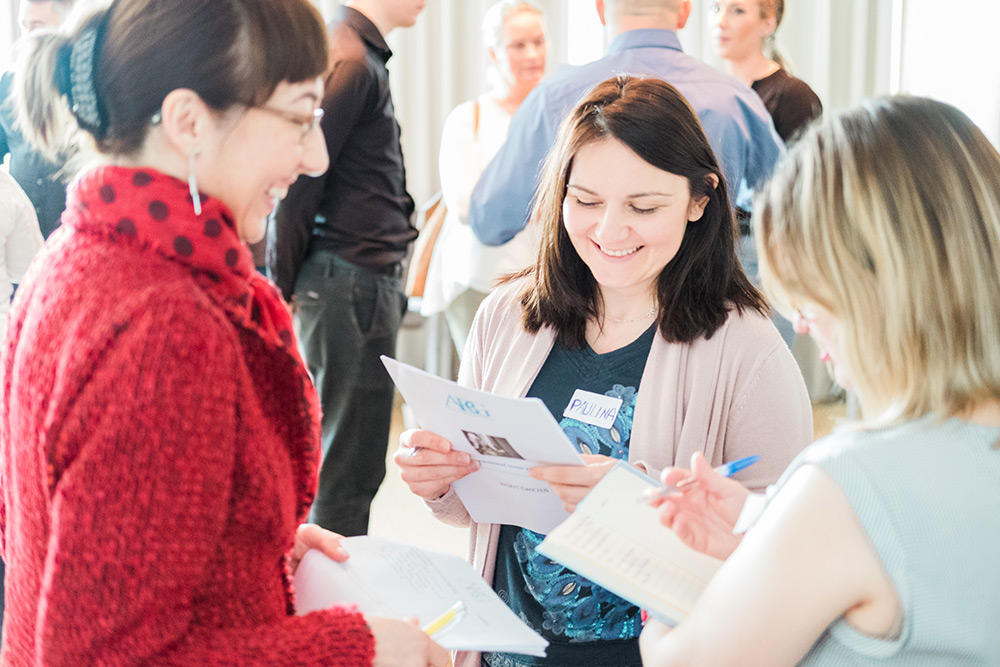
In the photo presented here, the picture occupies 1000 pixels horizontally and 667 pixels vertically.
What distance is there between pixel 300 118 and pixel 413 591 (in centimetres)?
59

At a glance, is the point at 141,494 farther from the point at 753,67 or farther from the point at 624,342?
the point at 753,67

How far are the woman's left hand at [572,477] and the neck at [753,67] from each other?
8.12ft

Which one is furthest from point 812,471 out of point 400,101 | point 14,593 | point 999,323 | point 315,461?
point 400,101

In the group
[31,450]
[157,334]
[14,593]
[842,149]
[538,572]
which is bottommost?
[538,572]

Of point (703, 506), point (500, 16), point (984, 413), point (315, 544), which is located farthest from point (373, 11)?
point (984, 413)

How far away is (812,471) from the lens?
2.87 feet

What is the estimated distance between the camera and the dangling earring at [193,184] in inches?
36.0

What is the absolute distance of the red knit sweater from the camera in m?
0.79

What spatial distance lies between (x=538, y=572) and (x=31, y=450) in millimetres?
853

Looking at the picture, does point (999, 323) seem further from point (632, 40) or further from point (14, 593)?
point (632, 40)

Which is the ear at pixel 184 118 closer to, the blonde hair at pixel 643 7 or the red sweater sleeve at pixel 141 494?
the red sweater sleeve at pixel 141 494

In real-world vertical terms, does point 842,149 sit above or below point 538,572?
above

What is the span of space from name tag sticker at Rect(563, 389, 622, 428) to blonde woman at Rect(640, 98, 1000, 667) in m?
0.51

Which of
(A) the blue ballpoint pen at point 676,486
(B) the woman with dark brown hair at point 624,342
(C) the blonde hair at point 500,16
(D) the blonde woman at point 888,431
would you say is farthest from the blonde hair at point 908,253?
→ (C) the blonde hair at point 500,16
